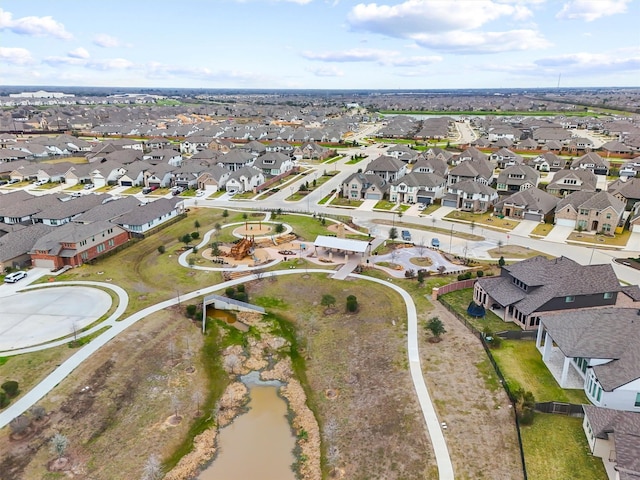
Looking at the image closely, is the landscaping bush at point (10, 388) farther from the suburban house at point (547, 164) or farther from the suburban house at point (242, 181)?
the suburban house at point (547, 164)

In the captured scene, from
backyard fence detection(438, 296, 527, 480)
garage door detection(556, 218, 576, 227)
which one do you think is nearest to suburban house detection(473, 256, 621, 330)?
backyard fence detection(438, 296, 527, 480)

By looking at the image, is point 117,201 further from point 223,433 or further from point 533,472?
point 533,472

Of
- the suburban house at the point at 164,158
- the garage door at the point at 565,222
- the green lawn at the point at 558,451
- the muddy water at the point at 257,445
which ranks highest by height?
the suburban house at the point at 164,158

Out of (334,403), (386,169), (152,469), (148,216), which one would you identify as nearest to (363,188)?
(386,169)

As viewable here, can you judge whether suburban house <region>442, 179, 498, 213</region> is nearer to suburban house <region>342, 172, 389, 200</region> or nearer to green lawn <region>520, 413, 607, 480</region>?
suburban house <region>342, 172, 389, 200</region>

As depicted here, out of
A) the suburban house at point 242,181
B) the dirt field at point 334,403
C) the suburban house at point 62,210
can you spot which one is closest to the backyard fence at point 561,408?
the dirt field at point 334,403

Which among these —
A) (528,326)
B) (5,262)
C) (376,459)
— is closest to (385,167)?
(528,326)
